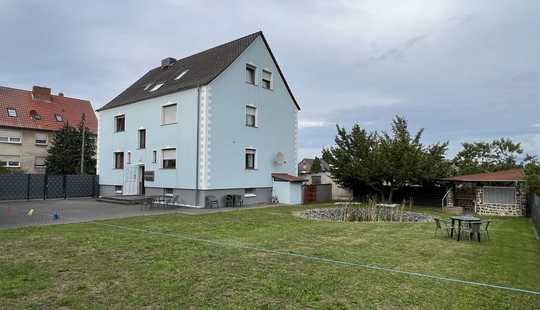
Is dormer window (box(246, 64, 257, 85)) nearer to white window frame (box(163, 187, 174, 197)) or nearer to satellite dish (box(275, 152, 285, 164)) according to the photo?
satellite dish (box(275, 152, 285, 164))

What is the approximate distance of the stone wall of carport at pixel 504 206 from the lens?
17.8 m

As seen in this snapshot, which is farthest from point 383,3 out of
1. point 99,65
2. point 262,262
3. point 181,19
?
point 99,65

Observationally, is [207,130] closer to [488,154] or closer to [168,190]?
[168,190]

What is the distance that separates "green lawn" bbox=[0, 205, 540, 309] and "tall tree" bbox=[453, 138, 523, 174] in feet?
74.2

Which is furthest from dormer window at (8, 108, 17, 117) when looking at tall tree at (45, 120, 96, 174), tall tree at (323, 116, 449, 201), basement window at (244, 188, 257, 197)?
tall tree at (323, 116, 449, 201)

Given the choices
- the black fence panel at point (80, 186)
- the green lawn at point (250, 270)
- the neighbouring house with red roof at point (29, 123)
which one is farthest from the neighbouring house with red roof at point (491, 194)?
the neighbouring house with red roof at point (29, 123)

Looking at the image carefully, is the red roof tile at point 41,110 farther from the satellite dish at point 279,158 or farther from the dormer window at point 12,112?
the satellite dish at point 279,158

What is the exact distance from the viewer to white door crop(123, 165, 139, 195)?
22.8 meters

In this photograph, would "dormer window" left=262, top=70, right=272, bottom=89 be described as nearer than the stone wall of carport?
No

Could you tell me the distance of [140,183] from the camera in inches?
896

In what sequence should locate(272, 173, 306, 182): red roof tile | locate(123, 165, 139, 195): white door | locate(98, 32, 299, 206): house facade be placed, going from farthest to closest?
locate(123, 165, 139, 195): white door → locate(272, 173, 306, 182): red roof tile → locate(98, 32, 299, 206): house facade

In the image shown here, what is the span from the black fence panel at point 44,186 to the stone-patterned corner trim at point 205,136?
11833mm

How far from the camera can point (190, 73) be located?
21797mm

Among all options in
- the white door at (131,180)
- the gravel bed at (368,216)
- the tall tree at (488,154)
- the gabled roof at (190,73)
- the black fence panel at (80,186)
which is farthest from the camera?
the tall tree at (488,154)
